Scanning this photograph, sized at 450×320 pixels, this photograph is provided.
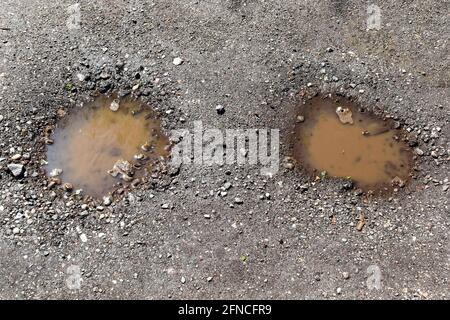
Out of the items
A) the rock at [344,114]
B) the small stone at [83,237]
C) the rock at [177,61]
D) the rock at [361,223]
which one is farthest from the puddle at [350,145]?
the small stone at [83,237]

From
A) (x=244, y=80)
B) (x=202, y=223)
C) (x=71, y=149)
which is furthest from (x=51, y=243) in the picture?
(x=244, y=80)

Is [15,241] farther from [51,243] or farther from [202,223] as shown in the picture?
[202,223]

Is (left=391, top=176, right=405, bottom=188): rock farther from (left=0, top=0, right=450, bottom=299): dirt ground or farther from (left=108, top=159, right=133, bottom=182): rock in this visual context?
(left=108, top=159, right=133, bottom=182): rock

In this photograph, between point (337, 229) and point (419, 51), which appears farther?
point (419, 51)

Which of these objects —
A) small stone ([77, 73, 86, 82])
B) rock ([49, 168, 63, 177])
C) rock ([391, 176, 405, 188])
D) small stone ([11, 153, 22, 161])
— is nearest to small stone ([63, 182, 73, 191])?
rock ([49, 168, 63, 177])

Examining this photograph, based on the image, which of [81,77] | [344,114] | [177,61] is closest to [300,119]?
[344,114]
